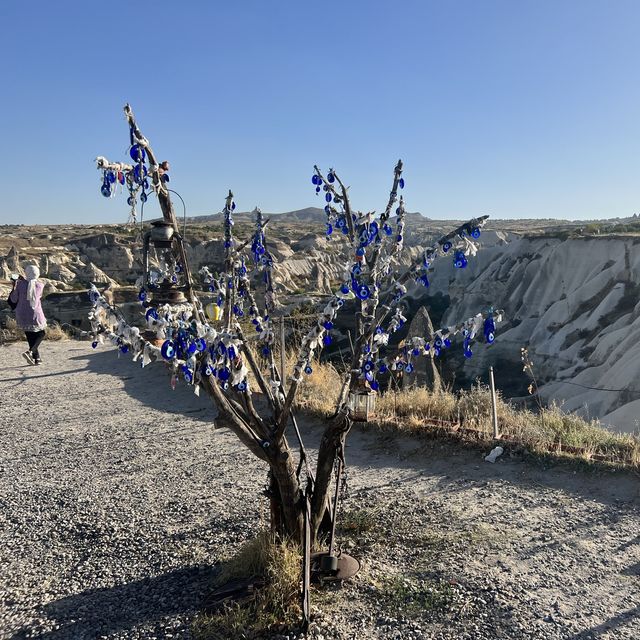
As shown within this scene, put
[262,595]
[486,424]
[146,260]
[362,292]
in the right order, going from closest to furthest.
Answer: [146,260] < [362,292] < [262,595] < [486,424]

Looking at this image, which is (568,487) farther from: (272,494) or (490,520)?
(272,494)

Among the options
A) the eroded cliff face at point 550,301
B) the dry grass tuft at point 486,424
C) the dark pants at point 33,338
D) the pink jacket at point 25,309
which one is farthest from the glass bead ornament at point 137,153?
the dark pants at point 33,338

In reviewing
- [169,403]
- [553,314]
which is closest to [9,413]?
[169,403]

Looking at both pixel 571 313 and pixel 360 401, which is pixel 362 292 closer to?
pixel 360 401

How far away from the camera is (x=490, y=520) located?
5004 millimetres

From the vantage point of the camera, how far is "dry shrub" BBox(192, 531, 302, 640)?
347 centimetres

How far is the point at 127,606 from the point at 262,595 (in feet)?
3.10

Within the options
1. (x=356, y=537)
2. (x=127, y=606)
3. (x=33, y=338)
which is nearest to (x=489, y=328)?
(x=356, y=537)

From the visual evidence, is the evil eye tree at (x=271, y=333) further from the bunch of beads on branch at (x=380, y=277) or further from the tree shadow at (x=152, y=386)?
the tree shadow at (x=152, y=386)

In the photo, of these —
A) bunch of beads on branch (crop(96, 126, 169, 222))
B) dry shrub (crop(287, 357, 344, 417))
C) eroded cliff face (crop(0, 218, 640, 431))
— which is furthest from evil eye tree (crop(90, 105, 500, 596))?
eroded cliff face (crop(0, 218, 640, 431))

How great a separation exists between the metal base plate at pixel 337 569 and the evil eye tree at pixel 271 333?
184 millimetres

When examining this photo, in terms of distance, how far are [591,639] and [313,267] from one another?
49.9m

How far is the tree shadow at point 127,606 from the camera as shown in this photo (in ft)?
11.9

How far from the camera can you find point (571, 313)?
28.8m
